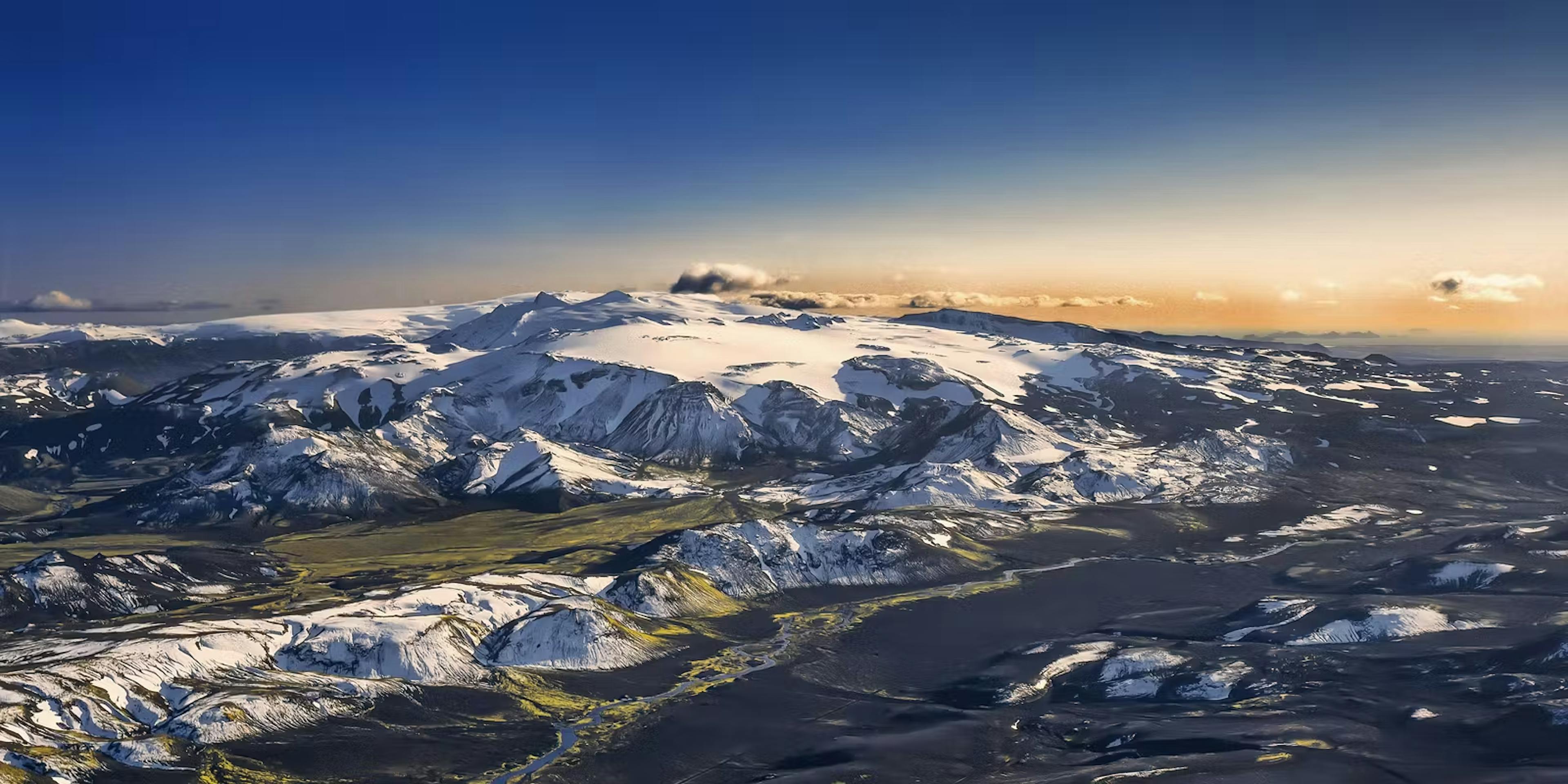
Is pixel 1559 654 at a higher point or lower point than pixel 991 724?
higher

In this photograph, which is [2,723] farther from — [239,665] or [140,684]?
[239,665]

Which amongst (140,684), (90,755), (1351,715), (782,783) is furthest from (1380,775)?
(140,684)

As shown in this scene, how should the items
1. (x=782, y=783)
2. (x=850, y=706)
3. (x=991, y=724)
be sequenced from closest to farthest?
(x=782, y=783), (x=991, y=724), (x=850, y=706)

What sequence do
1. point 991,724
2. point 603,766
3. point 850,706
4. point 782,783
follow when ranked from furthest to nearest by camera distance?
point 850,706
point 991,724
point 603,766
point 782,783

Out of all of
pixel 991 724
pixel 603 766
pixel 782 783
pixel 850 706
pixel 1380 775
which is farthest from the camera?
pixel 850 706

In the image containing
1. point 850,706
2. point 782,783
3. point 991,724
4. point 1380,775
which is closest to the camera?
point 1380,775

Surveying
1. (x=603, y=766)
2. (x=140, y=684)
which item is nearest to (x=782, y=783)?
(x=603, y=766)

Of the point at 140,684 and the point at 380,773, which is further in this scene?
the point at 140,684

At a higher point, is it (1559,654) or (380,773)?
(1559,654)

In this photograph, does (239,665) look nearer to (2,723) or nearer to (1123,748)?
(2,723)
